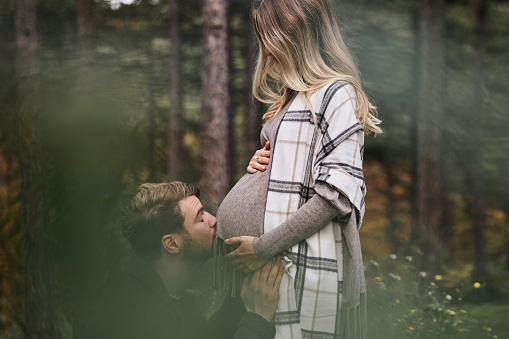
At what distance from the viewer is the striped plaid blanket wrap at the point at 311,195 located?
1.63 metres

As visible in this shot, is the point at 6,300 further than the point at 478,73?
No

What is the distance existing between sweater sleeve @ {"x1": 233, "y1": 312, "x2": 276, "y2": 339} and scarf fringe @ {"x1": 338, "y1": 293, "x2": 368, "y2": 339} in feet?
0.89

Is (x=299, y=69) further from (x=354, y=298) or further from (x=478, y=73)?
(x=478, y=73)

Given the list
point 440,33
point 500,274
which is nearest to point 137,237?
point 440,33

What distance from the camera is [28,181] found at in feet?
12.0

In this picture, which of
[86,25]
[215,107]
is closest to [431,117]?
[215,107]

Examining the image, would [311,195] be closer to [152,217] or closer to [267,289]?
[267,289]

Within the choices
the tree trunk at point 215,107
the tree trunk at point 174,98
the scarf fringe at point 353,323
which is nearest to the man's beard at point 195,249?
the scarf fringe at point 353,323

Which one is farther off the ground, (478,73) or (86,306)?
(478,73)

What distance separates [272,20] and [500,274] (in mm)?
8649

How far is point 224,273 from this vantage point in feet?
6.01

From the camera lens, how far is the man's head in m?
1.91

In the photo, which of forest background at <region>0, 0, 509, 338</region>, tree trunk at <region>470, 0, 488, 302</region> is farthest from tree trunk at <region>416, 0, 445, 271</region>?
tree trunk at <region>470, 0, 488, 302</region>

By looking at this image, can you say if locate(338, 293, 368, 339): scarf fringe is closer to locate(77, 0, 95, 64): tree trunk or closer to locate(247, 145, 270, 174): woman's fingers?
locate(247, 145, 270, 174): woman's fingers
